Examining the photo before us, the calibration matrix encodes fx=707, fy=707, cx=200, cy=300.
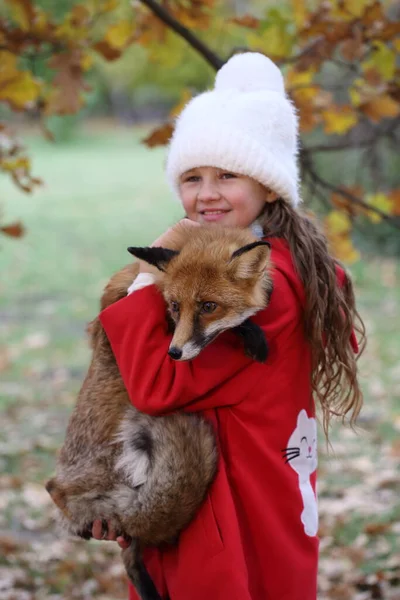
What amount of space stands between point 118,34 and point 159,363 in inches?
107

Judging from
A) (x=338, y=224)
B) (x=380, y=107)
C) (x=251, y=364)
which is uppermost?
(x=380, y=107)

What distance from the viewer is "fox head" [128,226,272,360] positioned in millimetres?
2203

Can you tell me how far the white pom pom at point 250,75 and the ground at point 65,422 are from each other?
1435 mm

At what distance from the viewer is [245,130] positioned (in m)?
2.49

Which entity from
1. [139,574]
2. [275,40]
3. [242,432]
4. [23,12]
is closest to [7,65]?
[23,12]

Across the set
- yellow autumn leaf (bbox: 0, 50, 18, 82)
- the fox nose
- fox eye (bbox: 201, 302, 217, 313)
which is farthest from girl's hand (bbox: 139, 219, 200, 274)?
yellow autumn leaf (bbox: 0, 50, 18, 82)

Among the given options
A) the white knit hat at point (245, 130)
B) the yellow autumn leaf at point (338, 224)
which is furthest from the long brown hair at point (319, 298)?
the yellow autumn leaf at point (338, 224)

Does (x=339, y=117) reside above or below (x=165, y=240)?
above

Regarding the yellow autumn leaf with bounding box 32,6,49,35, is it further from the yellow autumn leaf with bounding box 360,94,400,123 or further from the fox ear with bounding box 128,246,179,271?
the fox ear with bounding box 128,246,179,271

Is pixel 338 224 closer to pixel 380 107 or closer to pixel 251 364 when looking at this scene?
pixel 380 107

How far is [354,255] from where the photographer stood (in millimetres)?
4828

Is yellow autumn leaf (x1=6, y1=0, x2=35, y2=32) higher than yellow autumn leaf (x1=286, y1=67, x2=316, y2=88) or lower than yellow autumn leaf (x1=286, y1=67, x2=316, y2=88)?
higher

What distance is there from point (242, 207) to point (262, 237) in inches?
5.2

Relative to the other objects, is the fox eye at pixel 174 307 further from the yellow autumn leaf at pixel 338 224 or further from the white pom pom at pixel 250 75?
the yellow autumn leaf at pixel 338 224
